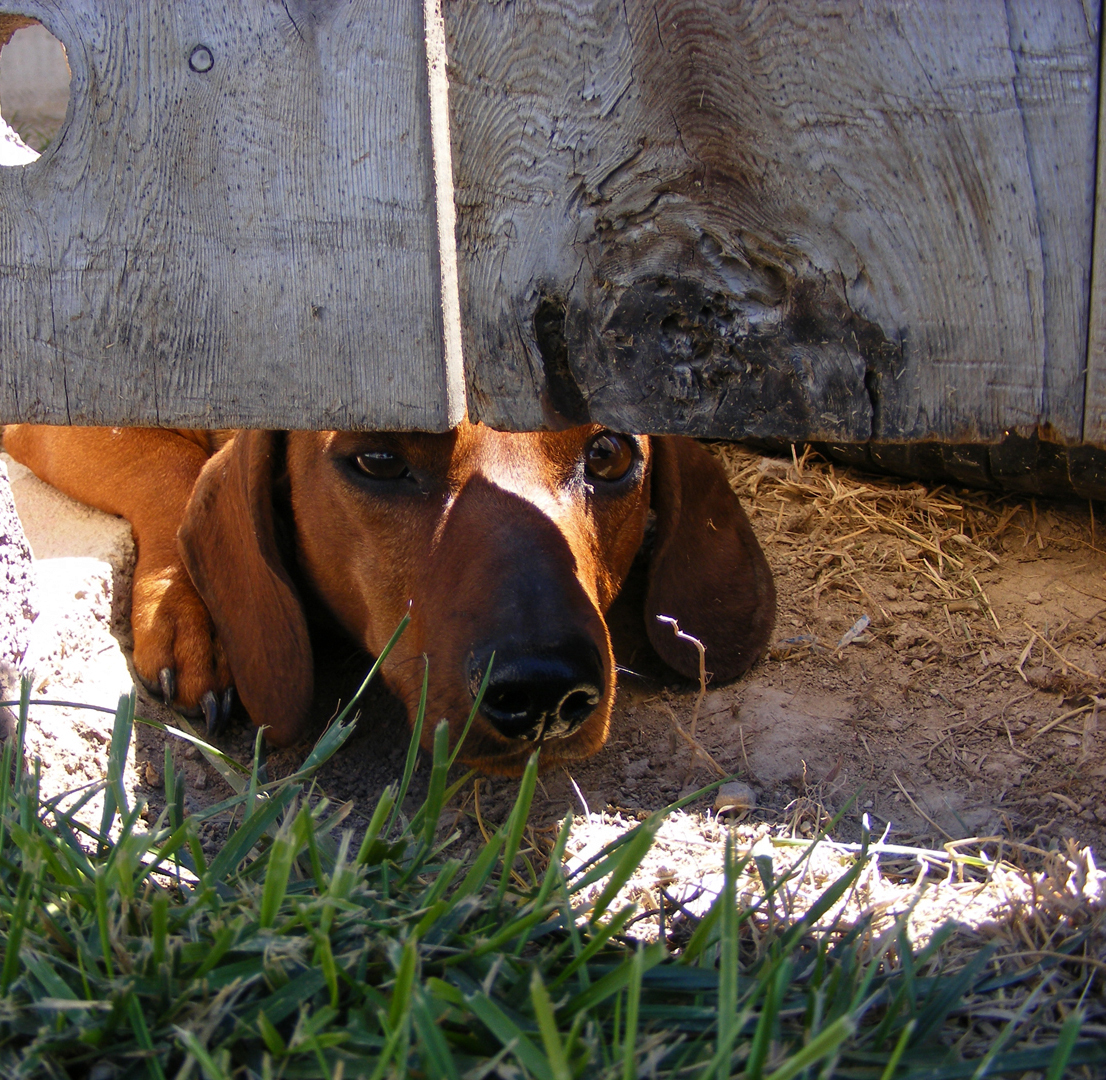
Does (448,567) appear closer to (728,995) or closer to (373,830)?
(373,830)

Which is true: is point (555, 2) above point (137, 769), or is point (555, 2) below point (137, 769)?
above

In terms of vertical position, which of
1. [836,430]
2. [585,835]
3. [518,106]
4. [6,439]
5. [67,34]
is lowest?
[585,835]

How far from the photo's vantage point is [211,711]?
9.00 ft

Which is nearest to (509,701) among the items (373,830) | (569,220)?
(373,830)

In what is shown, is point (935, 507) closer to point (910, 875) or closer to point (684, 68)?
point (910, 875)

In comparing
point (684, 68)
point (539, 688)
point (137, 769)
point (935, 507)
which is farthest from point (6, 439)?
point (935, 507)

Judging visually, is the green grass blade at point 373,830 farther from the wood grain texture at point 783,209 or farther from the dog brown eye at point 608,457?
the dog brown eye at point 608,457

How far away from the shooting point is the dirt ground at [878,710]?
7.75ft

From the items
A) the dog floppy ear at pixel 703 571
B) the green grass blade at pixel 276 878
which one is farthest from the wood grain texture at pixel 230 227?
the dog floppy ear at pixel 703 571

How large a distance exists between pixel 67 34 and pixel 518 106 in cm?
84

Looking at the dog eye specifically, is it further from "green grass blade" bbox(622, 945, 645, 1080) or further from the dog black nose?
"green grass blade" bbox(622, 945, 645, 1080)

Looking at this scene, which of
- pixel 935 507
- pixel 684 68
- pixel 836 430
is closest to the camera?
pixel 684 68

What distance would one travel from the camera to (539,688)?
2041mm

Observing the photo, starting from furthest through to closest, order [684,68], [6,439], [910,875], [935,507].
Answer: [6,439]
[935,507]
[910,875]
[684,68]
